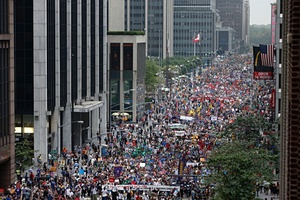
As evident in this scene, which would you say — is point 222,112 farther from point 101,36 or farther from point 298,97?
point 298,97

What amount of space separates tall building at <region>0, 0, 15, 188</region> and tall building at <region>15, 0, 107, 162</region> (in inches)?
518

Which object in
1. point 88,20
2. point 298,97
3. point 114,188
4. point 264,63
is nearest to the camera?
point 298,97

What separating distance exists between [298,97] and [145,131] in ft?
256

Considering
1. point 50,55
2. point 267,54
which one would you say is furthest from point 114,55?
point 50,55

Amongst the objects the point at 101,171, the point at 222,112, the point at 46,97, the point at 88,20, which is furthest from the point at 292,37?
the point at 222,112

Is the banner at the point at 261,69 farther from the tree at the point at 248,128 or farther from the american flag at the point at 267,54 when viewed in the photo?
the tree at the point at 248,128

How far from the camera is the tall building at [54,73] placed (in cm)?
7306

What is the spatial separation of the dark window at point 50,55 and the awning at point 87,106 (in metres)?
6.61

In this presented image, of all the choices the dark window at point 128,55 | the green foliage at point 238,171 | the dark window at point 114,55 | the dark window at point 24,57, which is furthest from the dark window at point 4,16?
the dark window at point 128,55

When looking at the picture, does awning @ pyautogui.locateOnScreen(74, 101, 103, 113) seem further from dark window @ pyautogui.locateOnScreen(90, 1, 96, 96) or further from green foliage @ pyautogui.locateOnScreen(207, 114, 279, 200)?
green foliage @ pyautogui.locateOnScreen(207, 114, 279, 200)

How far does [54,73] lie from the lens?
7756 centimetres

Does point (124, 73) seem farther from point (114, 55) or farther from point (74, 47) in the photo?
point (74, 47)

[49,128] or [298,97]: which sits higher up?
[298,97]

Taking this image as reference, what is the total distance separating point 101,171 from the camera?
64.1 m
